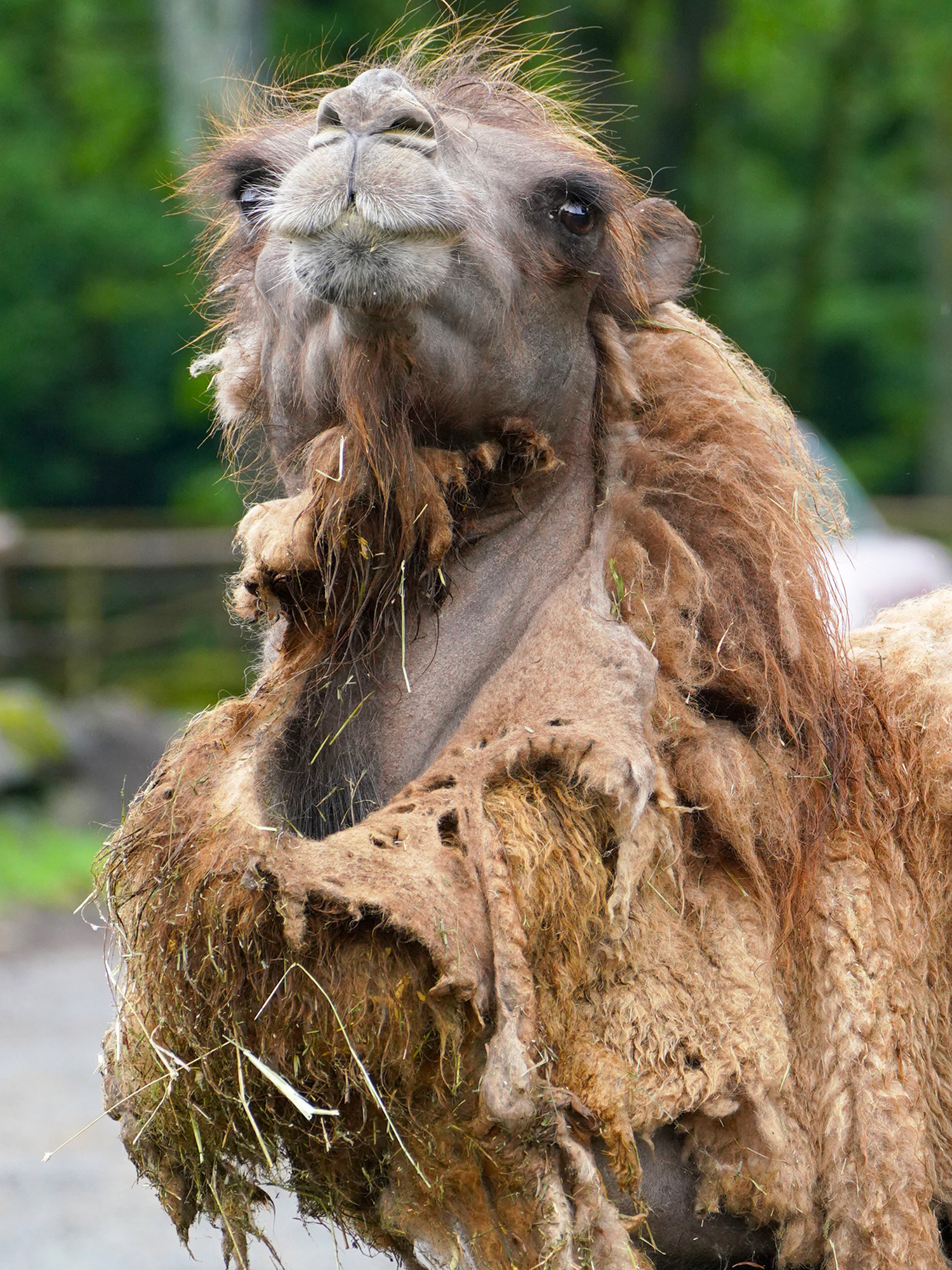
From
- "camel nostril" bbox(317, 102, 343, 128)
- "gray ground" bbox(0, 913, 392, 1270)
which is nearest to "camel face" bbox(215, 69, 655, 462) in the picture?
"camel nostril" bbox(317, 102, 343, 128)

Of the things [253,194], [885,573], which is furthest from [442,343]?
Result: [885,573]

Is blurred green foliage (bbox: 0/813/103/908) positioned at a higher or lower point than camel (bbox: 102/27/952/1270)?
lower

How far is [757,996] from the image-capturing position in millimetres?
2564

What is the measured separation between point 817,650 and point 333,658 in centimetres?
88

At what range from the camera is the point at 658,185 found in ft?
57.6

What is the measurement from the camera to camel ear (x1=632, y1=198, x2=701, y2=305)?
3137 mm

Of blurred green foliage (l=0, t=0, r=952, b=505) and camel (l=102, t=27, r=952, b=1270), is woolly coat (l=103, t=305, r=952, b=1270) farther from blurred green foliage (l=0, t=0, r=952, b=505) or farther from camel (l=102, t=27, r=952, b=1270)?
blurred green foliage (l=0, t=0, r=952, b=505)

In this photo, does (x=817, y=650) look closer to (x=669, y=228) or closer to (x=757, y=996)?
(x=757, y=996)

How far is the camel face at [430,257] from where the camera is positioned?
8.46 feet

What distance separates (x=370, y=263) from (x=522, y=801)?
3.00 feet

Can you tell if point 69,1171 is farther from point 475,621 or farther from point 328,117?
point 328,117

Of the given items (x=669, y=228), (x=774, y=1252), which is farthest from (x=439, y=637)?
(x=774, y=1252)

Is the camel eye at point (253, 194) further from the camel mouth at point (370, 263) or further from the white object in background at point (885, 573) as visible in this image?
the white object in background at point (885, 573)

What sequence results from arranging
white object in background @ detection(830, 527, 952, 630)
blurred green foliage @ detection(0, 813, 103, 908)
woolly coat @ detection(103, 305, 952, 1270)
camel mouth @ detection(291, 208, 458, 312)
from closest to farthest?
woolly coat @ detection(103, 305, 952, 1270) → camel mouth @ detection(291, 208, 458, 312) → white object in background @ detection(830, 527, 952, 630) → blurred green foliage @ detection(0, 813, 103, 908)
